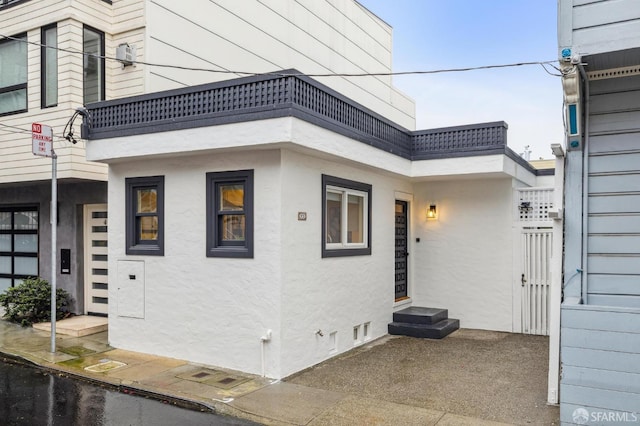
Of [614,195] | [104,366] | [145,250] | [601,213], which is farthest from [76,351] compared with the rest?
[614,195]

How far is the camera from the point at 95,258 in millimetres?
9883

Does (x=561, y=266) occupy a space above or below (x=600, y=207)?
below

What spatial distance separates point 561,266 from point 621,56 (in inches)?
87.2

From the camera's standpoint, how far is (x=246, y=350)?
6.77 m

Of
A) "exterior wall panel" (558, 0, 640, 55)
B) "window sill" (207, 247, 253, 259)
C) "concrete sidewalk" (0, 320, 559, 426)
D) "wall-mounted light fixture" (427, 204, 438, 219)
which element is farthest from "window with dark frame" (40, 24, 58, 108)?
"exterior wall panel" (558, 0, 640, 55)

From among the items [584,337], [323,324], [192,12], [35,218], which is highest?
[192,12]

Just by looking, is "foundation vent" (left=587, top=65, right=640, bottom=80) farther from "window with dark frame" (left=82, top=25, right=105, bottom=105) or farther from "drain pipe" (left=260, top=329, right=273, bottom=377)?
"window with dark frame" (left=82, top=25, right=105, bottom=105)

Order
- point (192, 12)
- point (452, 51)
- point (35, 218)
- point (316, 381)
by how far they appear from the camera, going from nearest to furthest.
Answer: point (316, 381) → point (192, 12) → point (35, 218) → point (452, 51)

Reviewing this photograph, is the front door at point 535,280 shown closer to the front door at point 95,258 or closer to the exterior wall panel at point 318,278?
the exterior wall panel at point 318,278

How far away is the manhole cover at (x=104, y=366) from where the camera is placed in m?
6.81

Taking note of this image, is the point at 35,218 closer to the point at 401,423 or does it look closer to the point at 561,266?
the point at 401,423

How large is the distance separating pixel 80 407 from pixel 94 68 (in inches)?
245

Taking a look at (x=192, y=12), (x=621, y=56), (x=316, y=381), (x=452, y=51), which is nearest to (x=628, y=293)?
(x=621, y=56)

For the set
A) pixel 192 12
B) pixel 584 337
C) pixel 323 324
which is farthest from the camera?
pixel 192 12
